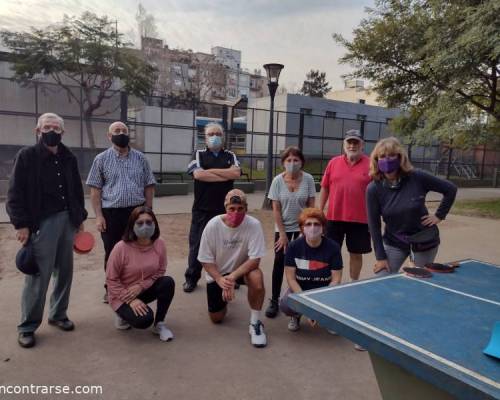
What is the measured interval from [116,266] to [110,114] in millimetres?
11291

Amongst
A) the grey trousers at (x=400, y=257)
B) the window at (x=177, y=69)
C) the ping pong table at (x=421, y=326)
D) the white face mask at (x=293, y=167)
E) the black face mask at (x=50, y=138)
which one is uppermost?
the window at (x=177, y=69)

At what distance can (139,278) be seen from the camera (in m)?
3.35

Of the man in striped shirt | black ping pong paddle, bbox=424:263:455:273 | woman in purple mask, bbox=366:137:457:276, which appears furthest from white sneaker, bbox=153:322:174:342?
black ping pong paddle, bbox=424:263:455:273

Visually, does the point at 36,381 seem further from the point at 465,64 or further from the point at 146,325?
the point at 465,64

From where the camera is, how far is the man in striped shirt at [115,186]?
3.73 m

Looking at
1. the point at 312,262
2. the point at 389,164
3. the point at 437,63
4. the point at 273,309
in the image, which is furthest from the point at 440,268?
the point at 437,63

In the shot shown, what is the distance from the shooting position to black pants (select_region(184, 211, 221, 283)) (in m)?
4.28

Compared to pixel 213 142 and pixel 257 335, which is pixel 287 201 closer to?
pixel 213 142

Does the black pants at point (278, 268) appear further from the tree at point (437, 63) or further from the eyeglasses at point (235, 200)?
the tree at point (437, 63)

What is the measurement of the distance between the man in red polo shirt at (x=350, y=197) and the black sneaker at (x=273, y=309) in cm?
81

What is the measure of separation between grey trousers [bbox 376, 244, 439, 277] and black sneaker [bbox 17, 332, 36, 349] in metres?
2.62

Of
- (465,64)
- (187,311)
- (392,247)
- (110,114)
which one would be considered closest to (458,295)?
(392,247)

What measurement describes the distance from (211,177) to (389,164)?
1804mm

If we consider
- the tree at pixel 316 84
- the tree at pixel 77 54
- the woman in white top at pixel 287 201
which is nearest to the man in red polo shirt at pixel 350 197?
the woman in white top at pixel 287 201
